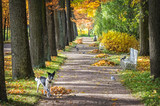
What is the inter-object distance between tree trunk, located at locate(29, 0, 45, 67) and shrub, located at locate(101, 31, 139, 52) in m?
12.5

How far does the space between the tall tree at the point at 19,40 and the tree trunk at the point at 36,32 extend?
12.6 ft

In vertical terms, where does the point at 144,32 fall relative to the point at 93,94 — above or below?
above

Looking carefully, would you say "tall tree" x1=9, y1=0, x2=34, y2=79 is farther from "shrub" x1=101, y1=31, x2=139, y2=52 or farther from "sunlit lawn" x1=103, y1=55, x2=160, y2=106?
"shrub" x1=101, y1=31, x2=139, y2=52

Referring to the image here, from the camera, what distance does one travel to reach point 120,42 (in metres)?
27.0

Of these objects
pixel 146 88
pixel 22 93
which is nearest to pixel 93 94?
pixel 146 88

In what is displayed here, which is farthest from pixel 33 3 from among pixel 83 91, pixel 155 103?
pixel 155 103

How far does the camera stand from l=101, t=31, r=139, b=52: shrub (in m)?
26.8

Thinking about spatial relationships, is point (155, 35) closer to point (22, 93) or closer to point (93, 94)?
point (93, 94)

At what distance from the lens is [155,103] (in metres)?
7.53

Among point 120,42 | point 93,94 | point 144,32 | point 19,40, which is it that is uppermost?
point 144,32

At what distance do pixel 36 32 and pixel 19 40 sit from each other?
4.32 meters

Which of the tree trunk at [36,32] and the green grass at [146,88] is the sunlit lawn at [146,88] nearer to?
the green grass at [146,88]

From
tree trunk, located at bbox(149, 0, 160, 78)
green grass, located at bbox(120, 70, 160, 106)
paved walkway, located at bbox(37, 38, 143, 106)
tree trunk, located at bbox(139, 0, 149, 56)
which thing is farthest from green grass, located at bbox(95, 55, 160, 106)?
tree trunk, located at bbox(139, 0, 149, 56)

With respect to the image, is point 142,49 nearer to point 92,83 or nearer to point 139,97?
point 92,83
